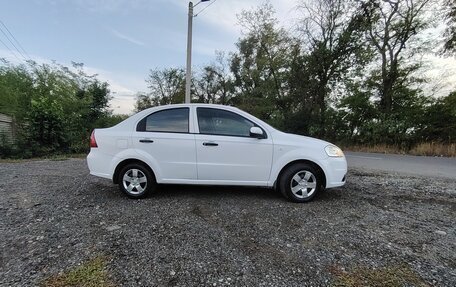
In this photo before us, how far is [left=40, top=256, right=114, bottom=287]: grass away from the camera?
2086 mm

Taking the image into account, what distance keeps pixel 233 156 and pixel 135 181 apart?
1.66 m

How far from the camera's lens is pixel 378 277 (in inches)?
87.5

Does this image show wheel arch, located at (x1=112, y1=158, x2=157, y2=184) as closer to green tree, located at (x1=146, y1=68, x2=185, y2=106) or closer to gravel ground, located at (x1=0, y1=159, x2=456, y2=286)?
gravel ground, located at (x1=0, y1=159, x2=456, y2=286)

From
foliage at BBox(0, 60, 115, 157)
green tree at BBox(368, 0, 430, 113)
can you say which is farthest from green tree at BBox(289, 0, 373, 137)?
foliage at BBox(0, 60, 115, 157)

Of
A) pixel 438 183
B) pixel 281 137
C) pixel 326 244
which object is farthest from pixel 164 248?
pixel 438 183

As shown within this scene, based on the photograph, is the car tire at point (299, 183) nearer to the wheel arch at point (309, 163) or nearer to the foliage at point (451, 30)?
the wheel arch at point (309, 163)

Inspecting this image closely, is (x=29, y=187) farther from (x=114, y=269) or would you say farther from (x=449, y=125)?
(x=449, y=125)

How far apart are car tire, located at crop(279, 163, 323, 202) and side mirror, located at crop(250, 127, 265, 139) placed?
0.70 m

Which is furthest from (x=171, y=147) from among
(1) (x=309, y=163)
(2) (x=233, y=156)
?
(1) (x=309, y=163)

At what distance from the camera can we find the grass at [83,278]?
82.1 inches

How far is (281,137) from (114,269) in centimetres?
294

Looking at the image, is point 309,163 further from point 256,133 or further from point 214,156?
point 214,156

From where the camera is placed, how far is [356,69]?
1705cm

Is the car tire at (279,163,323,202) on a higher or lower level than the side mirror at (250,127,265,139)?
lower
